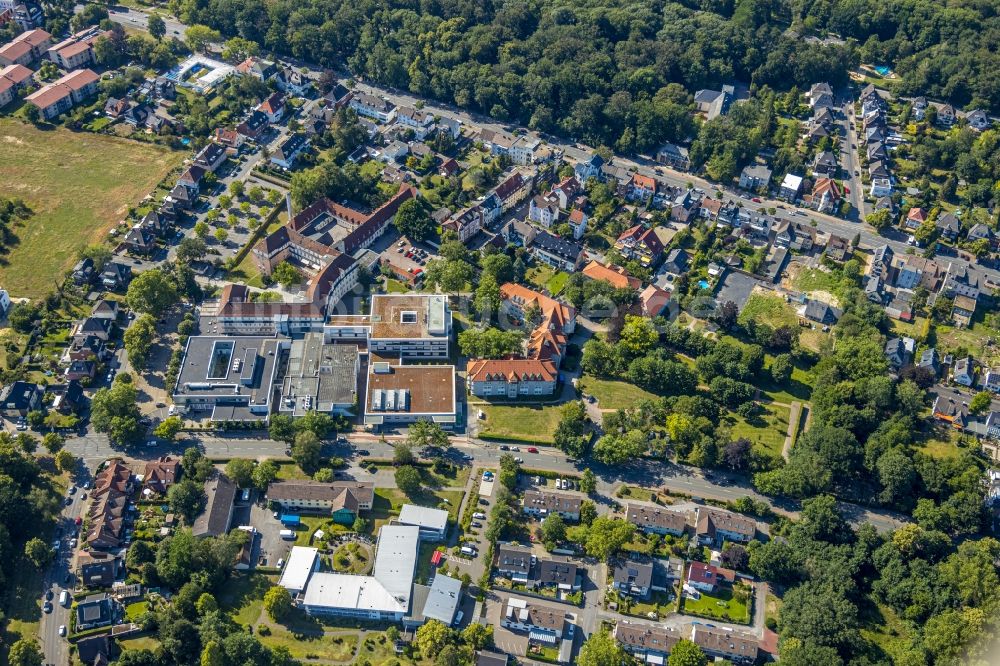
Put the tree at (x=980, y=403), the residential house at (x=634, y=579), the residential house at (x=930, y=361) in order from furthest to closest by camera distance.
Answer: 1. the residential house at (x=930, y=361)
2. the tree at (x=980, y=403)
3. the residential house at (x=634, y=579)

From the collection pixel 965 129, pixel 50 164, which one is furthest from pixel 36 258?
pixel 965 129

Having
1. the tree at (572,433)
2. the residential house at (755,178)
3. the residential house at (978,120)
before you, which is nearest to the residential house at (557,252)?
the tree at (572,433)

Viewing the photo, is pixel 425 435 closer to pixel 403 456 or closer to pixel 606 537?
pixel 403 456

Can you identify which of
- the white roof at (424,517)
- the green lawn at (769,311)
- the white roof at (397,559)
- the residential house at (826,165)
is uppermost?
the residential house at (826,165)

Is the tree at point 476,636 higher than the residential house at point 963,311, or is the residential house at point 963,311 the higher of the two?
the residential house at point 963,311

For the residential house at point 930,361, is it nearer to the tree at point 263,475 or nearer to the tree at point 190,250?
the tree at point 263,475

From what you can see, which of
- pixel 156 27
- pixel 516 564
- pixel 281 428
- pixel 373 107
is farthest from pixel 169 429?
pixel 156 27

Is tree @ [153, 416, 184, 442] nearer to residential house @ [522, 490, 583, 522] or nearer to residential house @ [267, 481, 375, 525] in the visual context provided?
residential house @ [267, 481, 375, 525]
